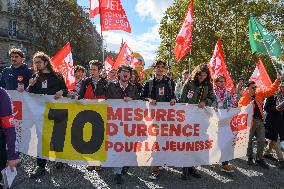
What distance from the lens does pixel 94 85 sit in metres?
8.05

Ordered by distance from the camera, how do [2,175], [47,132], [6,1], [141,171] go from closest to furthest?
[2,175]
[47,132]
[141,171]
[6,1]

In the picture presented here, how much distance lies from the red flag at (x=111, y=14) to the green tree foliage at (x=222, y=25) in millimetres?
31796

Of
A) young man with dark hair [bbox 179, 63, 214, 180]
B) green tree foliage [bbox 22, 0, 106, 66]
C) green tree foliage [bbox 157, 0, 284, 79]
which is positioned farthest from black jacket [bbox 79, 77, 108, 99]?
green tree foliage [bbox 22, 0, 106, 66]

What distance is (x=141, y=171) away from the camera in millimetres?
7805

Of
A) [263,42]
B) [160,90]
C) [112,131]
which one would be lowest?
[112,131]

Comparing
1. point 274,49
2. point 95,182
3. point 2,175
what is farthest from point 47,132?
point 274,49

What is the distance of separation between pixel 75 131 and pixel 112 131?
590 mm

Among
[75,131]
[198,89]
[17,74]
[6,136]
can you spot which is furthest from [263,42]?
[6,136]

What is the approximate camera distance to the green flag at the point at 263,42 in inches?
353

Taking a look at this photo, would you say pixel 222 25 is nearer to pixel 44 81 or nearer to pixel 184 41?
pixel 184 41

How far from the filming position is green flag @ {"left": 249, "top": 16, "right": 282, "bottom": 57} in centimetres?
897

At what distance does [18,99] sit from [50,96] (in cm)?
58

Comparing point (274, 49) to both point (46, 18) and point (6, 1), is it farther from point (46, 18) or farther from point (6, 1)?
point (6, 1)

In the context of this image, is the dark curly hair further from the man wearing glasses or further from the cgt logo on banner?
the man wearing glasses
